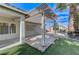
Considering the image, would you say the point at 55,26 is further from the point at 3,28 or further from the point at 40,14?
the point at 3,28

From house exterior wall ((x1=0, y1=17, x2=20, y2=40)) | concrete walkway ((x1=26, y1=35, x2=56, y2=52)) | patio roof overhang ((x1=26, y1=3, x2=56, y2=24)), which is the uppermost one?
patio roof overhang ((x1=26, y1=3, x2=56, y2=24))

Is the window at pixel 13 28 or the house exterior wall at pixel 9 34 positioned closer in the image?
the house exterior wall at pixel 9 34

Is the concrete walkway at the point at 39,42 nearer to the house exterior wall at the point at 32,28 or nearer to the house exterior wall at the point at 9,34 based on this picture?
the house exterior wall at the point at 32,28

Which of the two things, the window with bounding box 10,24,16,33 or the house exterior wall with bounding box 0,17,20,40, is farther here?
the window with bounding box 10,24,16,33

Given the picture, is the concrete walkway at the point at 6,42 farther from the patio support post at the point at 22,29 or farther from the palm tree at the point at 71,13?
the palm tree at the point at 71,13

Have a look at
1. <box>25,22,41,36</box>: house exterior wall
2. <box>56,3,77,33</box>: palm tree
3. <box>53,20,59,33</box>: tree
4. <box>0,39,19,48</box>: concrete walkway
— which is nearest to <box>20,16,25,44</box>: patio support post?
<box>25,22,41,36</box>: house exterior wall

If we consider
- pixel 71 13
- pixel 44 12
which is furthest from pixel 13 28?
pixel 71 13

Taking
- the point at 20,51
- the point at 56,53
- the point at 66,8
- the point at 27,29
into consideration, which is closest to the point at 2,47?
the point at 20,51

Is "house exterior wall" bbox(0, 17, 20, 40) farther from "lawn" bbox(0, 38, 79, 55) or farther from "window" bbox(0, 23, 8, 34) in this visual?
"lawn" bbox(0, 38, 79, 55)

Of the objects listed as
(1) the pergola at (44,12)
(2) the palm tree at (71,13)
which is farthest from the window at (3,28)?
(2) the palm tree at (71,13)

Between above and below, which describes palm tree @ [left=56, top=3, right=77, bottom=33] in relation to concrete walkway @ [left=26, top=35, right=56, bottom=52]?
above

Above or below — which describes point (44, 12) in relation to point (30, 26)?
above

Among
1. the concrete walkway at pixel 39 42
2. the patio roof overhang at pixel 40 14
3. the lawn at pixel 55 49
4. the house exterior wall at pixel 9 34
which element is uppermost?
the patio roof overhang at pixel 40 14

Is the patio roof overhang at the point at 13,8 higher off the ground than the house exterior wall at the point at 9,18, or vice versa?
the patio roof overhang at the point at 13,8
